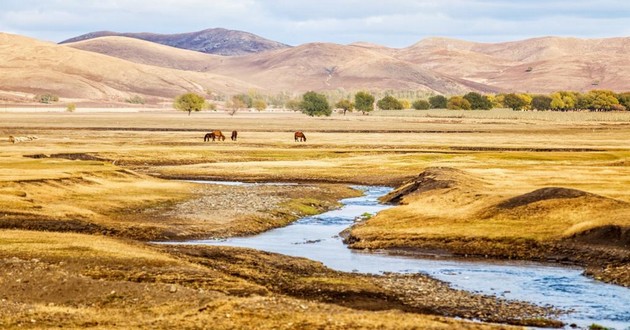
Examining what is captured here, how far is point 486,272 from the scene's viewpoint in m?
35.5

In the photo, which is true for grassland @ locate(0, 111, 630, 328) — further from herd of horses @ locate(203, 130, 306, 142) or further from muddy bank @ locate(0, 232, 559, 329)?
herd of horses @ locate(203, 130, 306, 142)

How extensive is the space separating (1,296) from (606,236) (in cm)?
2295

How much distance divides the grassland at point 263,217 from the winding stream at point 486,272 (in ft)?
4.69

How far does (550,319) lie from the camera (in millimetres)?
27344

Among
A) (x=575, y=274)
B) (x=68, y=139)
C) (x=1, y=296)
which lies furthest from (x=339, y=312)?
(x=68, y=139)

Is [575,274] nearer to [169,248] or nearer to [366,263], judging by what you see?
[366,263]

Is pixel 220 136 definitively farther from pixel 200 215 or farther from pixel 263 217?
pixel 263 217

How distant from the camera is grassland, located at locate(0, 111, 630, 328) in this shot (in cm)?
2738

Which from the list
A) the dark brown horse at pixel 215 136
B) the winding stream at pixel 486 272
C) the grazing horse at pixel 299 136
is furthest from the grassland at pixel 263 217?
the grazing horse at pixel 299 136

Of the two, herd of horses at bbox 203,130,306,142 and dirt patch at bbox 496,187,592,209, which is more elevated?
dirt patch at bbox 496,187,592,209

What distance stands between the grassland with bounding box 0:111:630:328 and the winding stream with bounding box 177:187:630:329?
1.43 metres

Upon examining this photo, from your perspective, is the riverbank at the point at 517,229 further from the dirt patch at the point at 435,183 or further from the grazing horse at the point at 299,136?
the grazing horse at the point at 299,136

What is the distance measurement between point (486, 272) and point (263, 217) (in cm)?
1643

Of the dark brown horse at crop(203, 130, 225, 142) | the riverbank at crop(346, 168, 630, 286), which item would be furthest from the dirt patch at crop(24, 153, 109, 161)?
the riverbank at crop(346, 168, 630, 286)
